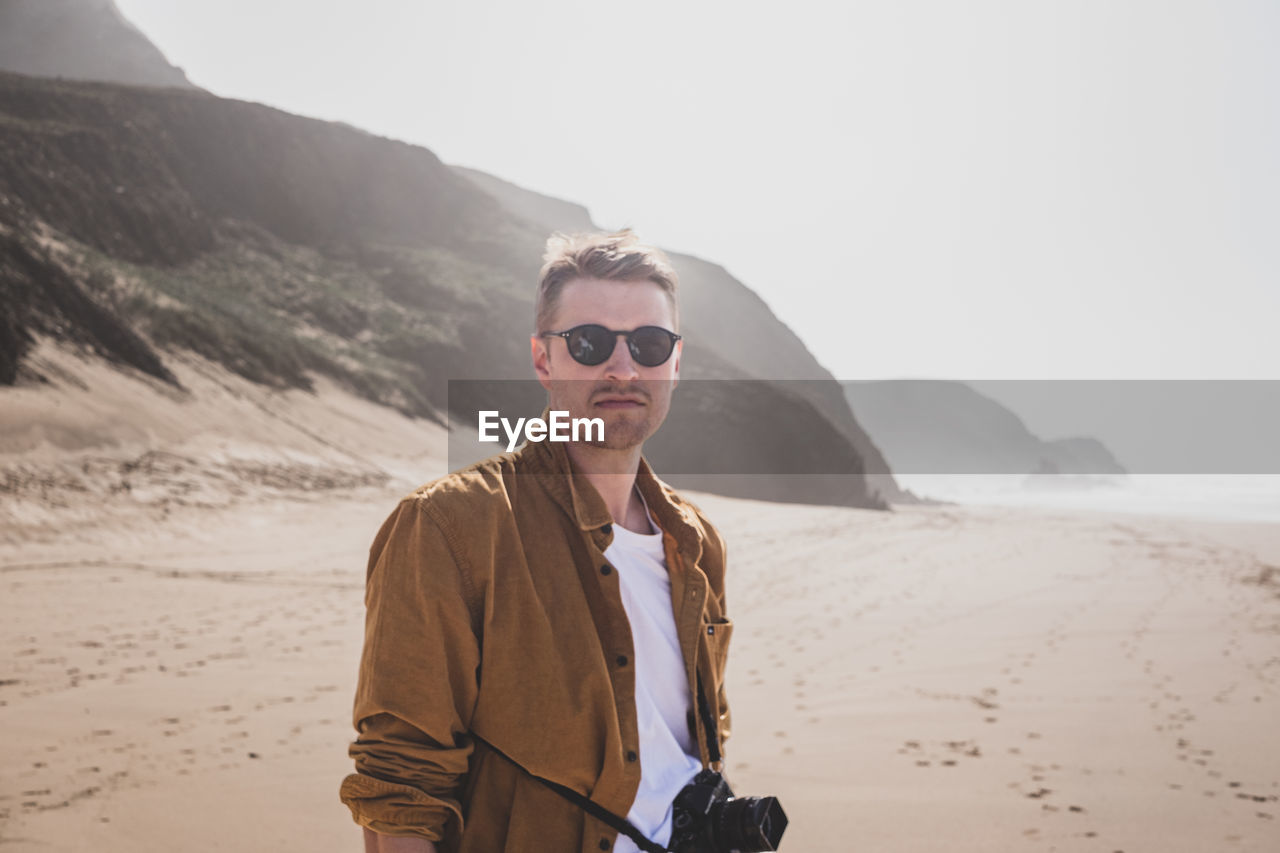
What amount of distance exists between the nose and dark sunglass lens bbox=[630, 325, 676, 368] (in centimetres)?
2

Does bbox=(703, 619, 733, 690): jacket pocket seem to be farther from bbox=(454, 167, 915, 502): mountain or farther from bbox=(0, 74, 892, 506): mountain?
bbox=(454, 167, 915, 502): mountain

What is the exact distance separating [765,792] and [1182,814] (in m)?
1.96

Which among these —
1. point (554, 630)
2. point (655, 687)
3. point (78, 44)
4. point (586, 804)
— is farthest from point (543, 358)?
point (78, 44)

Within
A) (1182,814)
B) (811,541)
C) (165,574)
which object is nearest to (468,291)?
(811,541)

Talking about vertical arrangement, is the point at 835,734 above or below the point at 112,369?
below

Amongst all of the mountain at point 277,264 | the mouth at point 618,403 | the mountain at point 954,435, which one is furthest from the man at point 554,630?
the mountain at point 954,435

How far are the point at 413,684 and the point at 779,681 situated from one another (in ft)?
17.6

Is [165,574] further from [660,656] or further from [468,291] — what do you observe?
[468,291]

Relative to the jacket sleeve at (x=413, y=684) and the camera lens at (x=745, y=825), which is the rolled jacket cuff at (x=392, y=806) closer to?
the jacket sleeve at (x=413, y=684)

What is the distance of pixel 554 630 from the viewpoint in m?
1.56

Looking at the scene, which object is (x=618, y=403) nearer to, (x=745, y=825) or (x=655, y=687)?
(x=655, y=687)

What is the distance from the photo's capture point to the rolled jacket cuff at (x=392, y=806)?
4.75 ft

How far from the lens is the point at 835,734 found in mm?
5160

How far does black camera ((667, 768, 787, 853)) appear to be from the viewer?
5.47 feet
